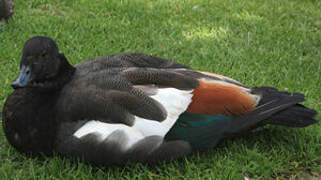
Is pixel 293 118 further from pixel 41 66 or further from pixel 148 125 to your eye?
pixel 41 66

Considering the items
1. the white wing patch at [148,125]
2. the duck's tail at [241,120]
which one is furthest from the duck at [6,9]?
the duck's tail at [241,120]

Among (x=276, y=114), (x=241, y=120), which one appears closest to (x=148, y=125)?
(x=241, y=120)

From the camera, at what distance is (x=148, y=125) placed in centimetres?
256

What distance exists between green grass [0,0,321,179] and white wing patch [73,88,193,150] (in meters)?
0.26

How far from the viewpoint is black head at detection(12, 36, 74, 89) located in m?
2.59

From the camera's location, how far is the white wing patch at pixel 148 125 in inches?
99.4

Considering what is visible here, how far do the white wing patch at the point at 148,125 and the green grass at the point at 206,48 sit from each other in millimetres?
256

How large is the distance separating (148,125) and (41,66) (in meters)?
0.80

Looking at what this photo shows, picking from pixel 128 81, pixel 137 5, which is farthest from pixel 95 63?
pixel 137 5

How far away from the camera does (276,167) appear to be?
2814mm

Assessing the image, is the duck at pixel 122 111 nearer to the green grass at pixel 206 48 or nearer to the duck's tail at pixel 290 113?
the duck's tail at pixel 290 113

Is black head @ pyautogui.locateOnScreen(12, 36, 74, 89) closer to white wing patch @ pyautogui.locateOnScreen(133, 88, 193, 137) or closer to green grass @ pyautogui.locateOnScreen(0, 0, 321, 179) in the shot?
green grass @ pyautogui.locateOnScreen(0, 0, 321, 179)

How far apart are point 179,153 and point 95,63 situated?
91cm

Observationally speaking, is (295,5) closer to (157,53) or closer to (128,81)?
(157,53)
